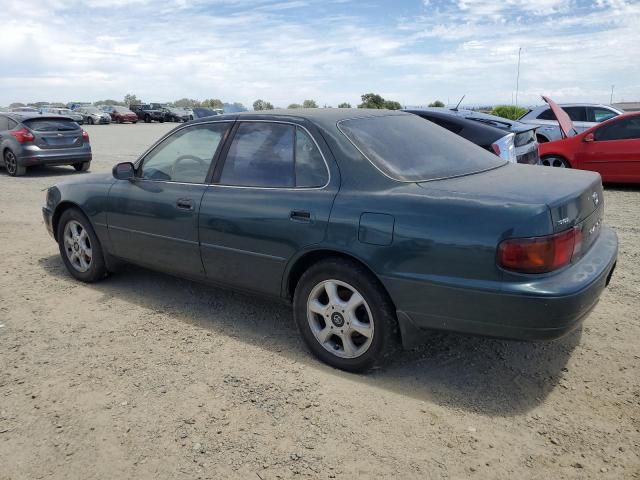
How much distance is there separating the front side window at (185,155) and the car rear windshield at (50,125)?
9.53 metres

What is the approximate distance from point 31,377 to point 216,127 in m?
2.11

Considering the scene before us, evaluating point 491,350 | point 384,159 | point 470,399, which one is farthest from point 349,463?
point 384,159

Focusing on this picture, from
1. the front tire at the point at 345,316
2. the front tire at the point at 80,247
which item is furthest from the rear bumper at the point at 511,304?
the front tire at the point at 80,247

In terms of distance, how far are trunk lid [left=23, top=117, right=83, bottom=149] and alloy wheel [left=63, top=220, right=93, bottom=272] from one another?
27.8 ft

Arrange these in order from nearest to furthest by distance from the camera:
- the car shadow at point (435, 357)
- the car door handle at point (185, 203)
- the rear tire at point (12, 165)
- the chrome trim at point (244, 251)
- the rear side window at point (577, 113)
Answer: the car shadow at point (435, 357) → the chrome trim at point (244, 251) → the car door handle at point (185, 203) → the rear tire at point (12, 165) → the rear side window at point (577, 113)

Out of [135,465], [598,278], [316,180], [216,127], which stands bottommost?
[135,465]

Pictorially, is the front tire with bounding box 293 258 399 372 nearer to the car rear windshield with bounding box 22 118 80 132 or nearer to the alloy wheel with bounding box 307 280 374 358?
the alloy wheel with bounding box 307 280 374 358

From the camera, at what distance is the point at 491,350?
3.65m

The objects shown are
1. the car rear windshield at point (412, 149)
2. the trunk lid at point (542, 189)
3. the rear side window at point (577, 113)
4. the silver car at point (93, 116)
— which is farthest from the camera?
the silver car at point (93, 116)

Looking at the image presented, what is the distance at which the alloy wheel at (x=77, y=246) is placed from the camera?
5.08 m

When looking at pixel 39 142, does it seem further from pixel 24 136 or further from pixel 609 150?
pixel 609 150

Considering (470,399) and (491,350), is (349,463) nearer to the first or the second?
(470,399)

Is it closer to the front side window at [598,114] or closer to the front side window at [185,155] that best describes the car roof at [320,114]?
the front side window at [185,155]

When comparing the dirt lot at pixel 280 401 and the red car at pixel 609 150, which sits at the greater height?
the red car at pixel 609 150
